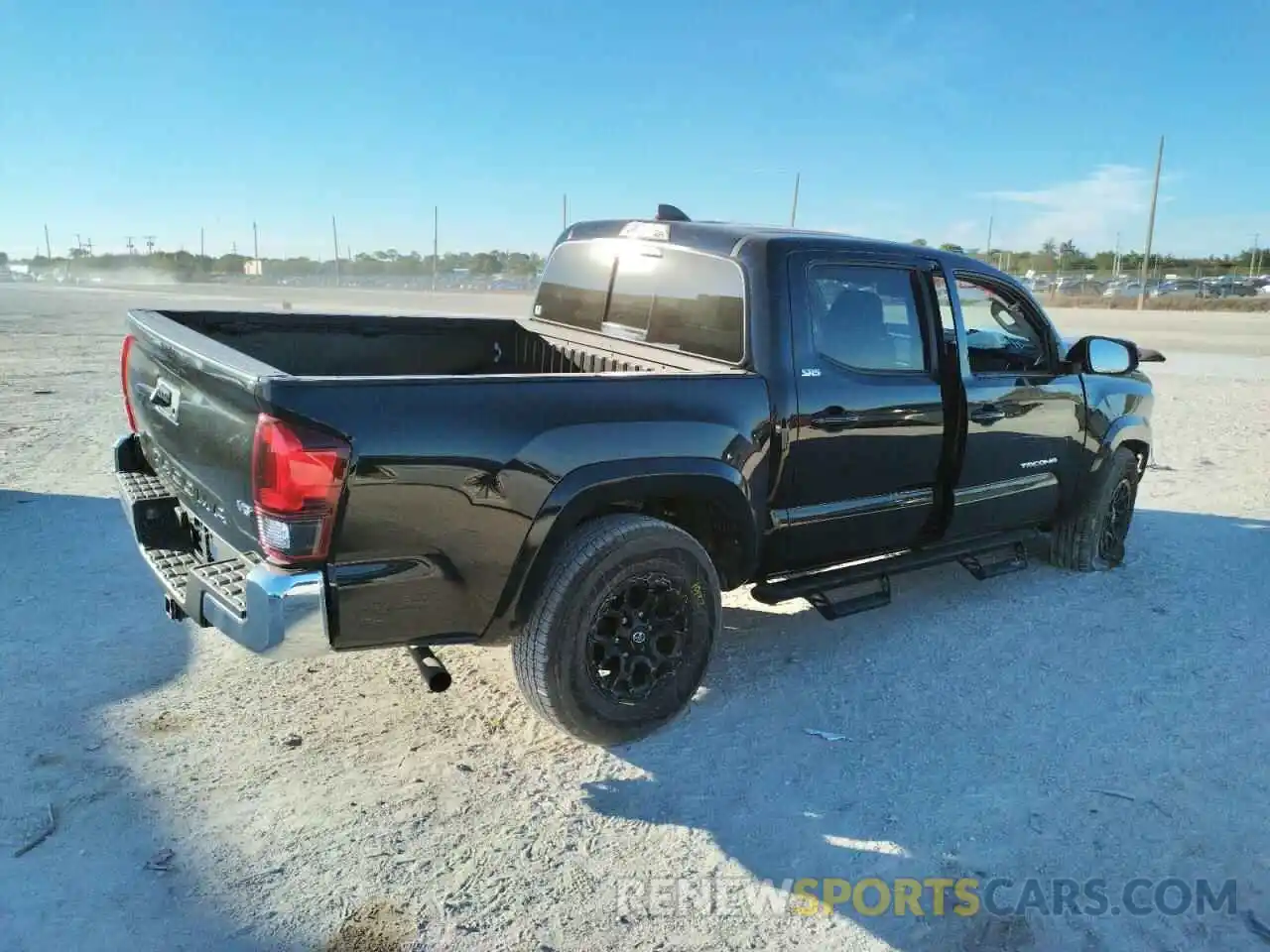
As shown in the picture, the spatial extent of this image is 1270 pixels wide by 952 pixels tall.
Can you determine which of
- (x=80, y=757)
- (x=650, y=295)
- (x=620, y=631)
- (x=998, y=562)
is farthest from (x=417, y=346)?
(x=998, y=562)

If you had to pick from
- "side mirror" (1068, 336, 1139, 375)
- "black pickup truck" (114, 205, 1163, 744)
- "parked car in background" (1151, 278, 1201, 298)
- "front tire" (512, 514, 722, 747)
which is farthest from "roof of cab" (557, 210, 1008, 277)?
"parked car in background" (1151, 278, 1201, 298)

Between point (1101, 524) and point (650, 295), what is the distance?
3.18 meters

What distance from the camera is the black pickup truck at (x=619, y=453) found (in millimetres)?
2783

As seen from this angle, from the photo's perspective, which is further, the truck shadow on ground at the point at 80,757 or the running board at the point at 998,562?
the running board at the point at 998,562

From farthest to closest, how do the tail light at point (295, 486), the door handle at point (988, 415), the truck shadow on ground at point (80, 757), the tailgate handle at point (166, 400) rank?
the door handle at point (988, 415) < the tailgate handle at point (166, 400) < the tail light at point (295, 486) < the truck shadow on ground at point (80, 757)

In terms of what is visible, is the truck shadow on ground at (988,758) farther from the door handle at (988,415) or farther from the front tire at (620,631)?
the door handle at (988,415)

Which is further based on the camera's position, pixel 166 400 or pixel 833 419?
pixel 833 419

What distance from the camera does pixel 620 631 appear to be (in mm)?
3471

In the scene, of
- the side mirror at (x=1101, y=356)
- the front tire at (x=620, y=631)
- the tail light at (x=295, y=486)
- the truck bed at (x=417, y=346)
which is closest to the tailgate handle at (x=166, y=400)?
the truck bed at (x=417, y=346)

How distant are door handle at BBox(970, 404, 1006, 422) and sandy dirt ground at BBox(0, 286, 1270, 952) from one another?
1.05 metres

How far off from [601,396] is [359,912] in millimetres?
1722

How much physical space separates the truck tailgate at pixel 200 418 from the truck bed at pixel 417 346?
1.54ft

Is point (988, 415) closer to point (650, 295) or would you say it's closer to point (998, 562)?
point (998, 562)

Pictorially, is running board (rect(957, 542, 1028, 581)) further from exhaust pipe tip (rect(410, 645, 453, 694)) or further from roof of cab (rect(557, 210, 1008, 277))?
exhaust pipe tip (rect(410, 645, 453, 694))
